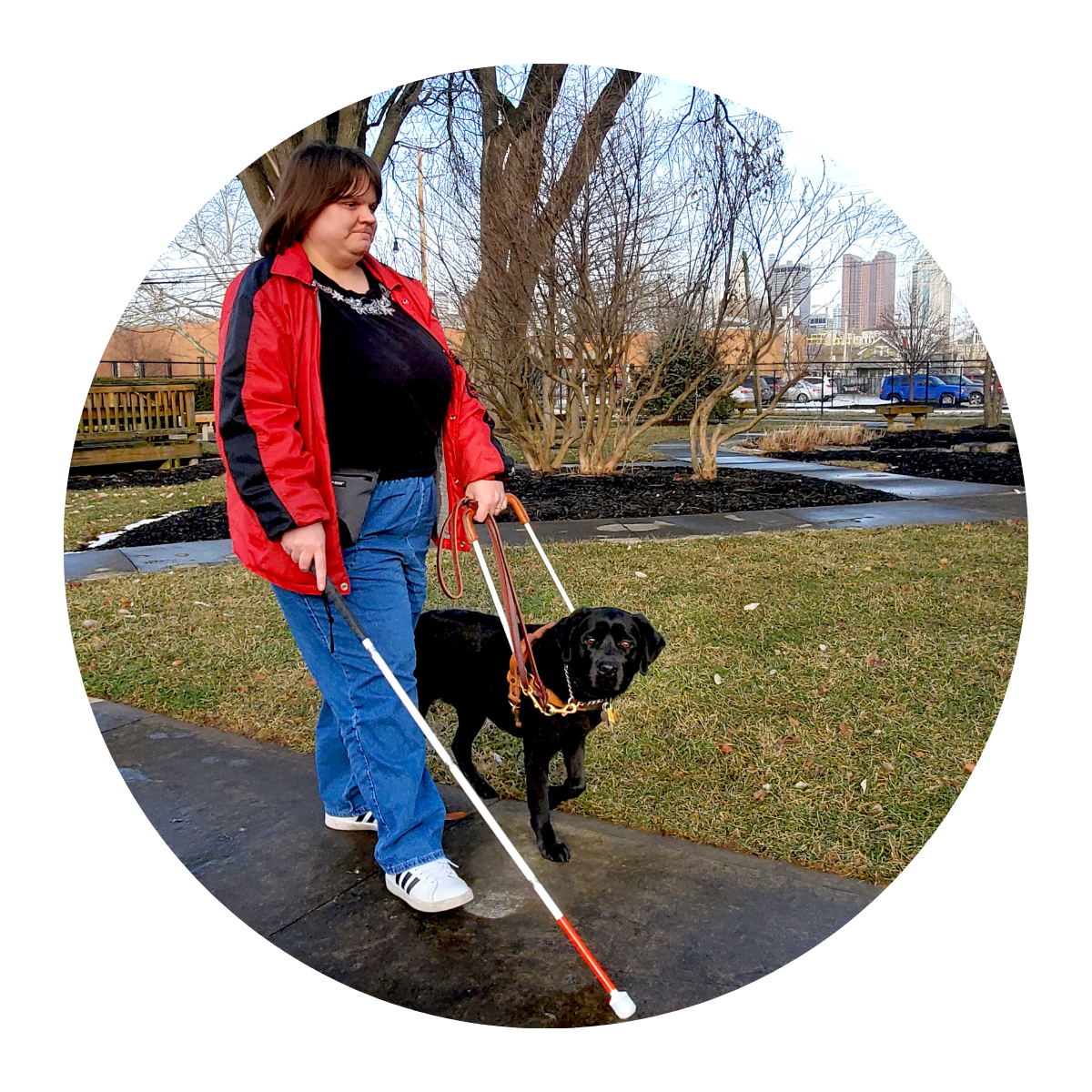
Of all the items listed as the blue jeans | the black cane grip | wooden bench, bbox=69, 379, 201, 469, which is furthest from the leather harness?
wooden bench, bbox=69, 379, 201, 469

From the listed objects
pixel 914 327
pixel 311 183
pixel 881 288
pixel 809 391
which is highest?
pixel 881 288

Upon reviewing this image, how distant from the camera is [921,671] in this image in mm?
4297

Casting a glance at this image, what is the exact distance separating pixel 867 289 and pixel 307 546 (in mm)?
21055

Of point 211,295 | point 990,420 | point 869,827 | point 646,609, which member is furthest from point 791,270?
point 211,295

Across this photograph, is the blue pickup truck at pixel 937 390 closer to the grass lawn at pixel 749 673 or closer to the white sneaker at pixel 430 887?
the grass lawn at pixel 749 673

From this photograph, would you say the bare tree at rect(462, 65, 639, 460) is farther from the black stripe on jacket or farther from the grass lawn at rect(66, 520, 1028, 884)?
the black stripe on jacket

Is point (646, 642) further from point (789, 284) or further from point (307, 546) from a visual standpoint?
point (789, 284)

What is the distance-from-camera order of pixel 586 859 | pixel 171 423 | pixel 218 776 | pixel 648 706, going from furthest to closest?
pixel 171 423, pixel 648 706, pixel 218 776, pixel 586 859

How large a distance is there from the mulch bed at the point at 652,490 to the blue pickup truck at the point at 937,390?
18.5 m

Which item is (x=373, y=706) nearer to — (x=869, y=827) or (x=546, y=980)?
(x=546, y=980)

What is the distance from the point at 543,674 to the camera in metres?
2.66

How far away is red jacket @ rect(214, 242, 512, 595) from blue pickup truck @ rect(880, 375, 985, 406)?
3043 cm

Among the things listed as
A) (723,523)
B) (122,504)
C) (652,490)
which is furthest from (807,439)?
(122,504)

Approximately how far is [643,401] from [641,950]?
8660 millimetres
